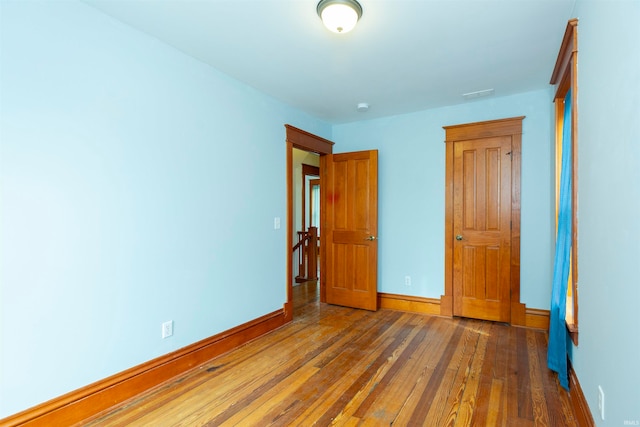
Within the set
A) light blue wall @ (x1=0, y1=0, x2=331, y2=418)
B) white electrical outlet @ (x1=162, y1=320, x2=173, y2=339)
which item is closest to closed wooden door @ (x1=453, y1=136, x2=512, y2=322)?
light blue wall @ (x1=0, y1=0, x2=331, y2=418)

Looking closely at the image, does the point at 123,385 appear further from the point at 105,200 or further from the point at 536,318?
the point at 536,318

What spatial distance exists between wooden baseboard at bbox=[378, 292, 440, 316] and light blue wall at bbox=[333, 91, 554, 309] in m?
0.07

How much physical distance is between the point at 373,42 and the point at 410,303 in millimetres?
3085

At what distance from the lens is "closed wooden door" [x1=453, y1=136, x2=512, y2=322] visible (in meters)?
3.63

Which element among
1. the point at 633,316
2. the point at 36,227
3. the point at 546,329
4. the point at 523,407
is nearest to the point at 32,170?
the point at 36,227

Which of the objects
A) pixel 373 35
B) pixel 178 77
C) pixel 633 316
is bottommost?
pixel 633 316

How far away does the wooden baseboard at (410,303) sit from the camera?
4016mm

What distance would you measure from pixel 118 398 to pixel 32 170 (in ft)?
4.96

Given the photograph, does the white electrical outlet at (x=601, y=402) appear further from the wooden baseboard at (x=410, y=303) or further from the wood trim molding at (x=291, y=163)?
the wood trim molding at (x=291, y=163)

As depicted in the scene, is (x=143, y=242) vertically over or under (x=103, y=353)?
over

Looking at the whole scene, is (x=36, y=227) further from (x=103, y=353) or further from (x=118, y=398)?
(x=118, y=398)

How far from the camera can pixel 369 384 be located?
237 cm

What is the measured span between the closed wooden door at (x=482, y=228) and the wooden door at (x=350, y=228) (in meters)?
→ 1.00

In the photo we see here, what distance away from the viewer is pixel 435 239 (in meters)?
4.03
